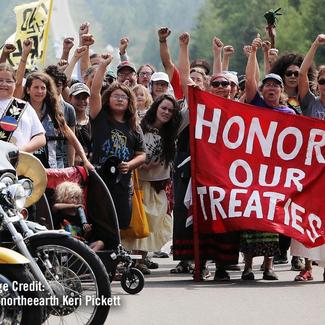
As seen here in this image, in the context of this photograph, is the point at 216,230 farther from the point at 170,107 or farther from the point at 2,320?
the point at 2,320

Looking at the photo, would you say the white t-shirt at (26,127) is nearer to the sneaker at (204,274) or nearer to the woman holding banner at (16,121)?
the woman holding banner at (16,121)

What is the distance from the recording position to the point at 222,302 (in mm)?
10938

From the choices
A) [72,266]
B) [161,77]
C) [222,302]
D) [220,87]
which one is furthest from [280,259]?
[72,266]

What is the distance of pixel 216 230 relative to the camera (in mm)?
12461

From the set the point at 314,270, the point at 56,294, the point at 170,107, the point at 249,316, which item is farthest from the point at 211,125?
the point at 56,294

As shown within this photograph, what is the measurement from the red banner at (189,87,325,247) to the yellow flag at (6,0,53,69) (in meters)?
6.10

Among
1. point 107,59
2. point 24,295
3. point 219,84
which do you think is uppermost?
point 107,59

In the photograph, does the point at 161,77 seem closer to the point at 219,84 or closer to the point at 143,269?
the point at 219,84

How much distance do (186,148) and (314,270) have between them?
1704 millimetres

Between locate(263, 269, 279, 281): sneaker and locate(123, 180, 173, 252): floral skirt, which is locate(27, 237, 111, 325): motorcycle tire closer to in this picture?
locate(263, 269, 279, 281): sneaker

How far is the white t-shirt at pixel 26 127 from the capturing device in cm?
1123

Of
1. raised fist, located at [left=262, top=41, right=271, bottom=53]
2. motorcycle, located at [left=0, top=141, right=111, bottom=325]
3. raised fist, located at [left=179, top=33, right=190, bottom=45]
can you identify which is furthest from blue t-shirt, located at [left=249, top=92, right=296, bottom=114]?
motorcycle, located at [left=0, top=141, right=111, bottom=325]

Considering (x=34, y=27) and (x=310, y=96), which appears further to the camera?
(x=34, y=27)

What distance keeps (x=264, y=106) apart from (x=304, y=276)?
5.08ft
